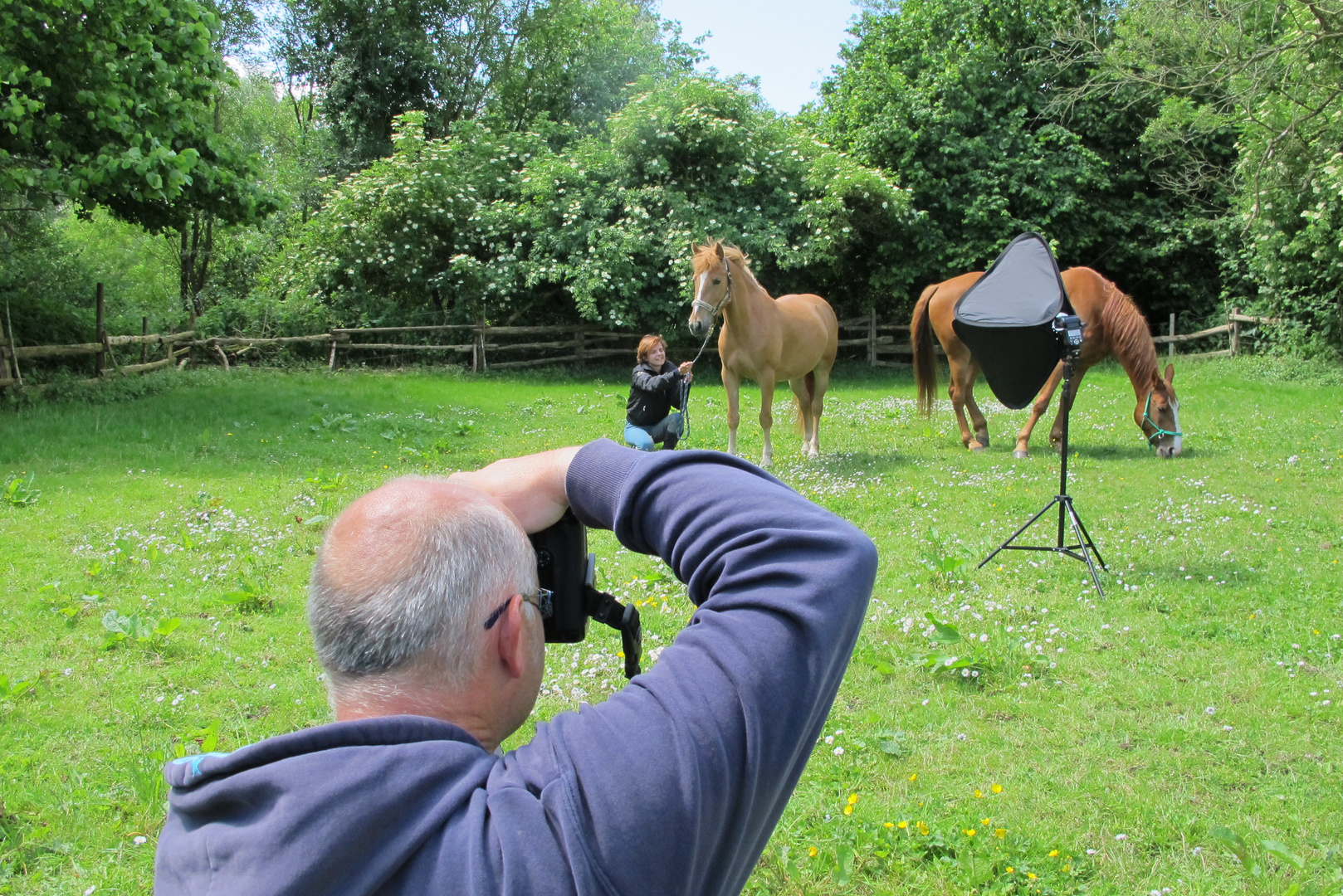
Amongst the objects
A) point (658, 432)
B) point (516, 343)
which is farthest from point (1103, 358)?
point (516, 343)

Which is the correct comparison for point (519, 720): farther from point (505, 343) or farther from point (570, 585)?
point (505, 343)

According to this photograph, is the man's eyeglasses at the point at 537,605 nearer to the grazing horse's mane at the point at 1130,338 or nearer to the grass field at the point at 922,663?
the grass field at the point at 922,663

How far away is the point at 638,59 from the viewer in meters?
31.4

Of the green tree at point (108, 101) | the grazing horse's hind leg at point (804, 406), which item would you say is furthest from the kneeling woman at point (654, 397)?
the green tree at point (108, 101)

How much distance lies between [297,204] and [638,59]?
490 inches

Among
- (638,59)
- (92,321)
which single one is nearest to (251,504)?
(92,321)

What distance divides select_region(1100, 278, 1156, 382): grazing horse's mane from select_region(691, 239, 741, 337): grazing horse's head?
14.7ft

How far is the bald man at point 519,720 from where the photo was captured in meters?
0.90

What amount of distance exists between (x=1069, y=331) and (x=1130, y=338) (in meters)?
5.19

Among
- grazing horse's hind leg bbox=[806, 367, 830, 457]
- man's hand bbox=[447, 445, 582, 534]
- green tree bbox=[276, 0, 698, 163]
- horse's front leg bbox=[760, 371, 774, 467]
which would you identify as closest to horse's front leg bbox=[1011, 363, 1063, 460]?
grazing horse's hind leg bbox=[806, 367, 830, 457]

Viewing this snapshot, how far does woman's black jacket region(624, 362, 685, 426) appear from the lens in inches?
350

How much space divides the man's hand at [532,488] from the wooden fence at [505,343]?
18.2 meters

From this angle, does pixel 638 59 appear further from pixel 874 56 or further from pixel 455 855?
pixel 455 855

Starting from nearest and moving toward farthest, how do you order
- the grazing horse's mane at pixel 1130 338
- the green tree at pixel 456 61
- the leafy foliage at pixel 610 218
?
1. the grazing horse's mane at pixel 1130 338
2. the leafy foliage at pixel 610 218
3. the green tree at pixel 456 61
